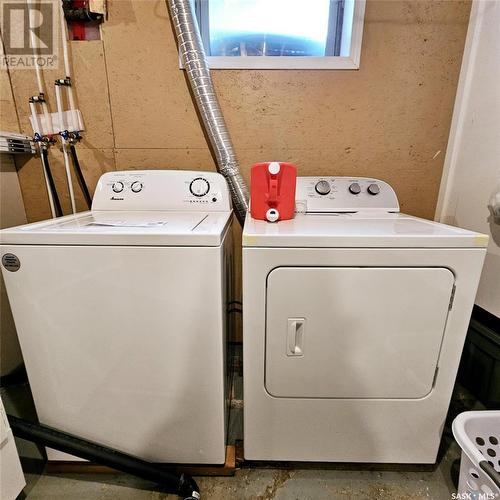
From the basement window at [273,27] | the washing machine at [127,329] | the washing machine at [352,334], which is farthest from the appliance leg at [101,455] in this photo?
the basement window at [273,27]

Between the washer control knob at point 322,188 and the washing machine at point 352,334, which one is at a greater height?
the washer control knob at point 322,188

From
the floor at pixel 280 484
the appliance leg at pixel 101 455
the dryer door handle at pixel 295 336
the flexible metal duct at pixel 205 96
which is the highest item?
the flexible metal duct at pixel 205 96

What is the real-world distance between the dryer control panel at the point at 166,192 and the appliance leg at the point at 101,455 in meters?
0.84

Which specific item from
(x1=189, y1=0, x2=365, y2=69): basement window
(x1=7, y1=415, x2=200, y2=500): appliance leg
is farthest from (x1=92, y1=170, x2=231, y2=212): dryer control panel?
(x1=7, y1=415, x2=200, y2=500): appliance leg

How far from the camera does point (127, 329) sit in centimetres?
84

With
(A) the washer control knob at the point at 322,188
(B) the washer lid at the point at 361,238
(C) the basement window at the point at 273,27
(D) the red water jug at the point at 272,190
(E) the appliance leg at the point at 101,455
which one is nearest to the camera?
(B) the washer lid at the point at 361,238

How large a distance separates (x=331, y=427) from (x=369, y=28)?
167 cm

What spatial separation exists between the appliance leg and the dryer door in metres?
0.42

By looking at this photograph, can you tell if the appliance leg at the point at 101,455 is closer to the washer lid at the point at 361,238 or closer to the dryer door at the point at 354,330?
the dryer door at the point at 354,330

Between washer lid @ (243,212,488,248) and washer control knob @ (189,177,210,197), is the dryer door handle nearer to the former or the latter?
washer lid @ (243,212,488,248)

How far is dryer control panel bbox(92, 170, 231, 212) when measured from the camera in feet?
4.04

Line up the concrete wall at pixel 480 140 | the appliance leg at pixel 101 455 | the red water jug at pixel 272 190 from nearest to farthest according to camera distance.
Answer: the appliance leg at pixel 101 455, the red water jug at pixel 272 190, the concrete wall at pixel 480 140

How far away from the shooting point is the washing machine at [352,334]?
792 mm

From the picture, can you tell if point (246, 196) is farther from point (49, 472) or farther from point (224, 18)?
point (49, 472)
